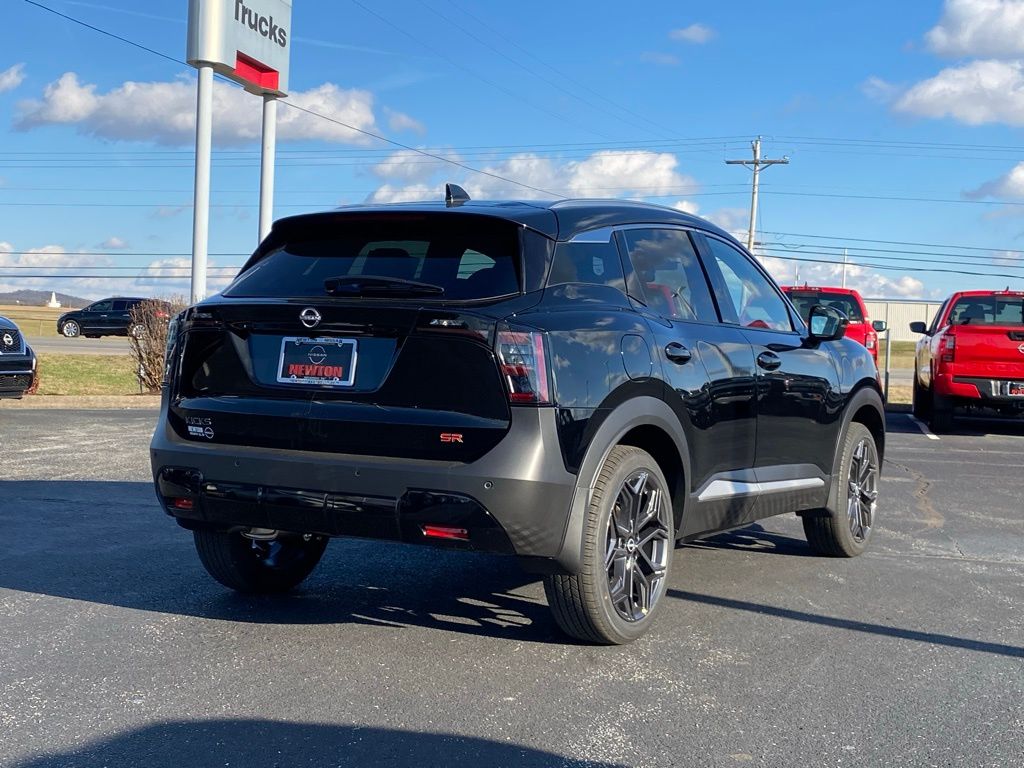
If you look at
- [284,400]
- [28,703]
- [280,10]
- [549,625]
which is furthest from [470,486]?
[280,10]

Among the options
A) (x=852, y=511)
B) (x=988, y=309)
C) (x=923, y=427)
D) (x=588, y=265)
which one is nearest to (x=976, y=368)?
(x=923, y=427)

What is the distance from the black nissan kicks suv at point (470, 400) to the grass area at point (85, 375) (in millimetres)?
16404

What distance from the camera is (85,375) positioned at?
23938 mm

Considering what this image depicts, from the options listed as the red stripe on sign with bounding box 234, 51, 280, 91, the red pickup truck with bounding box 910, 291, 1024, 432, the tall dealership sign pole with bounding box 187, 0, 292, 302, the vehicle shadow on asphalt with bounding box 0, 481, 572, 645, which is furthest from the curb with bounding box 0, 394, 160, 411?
the red pickup truck with bounding box 910, 291, 1024, 432

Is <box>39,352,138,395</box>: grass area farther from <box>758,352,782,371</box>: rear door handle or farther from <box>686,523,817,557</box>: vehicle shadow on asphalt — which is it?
<box>758,352,782,371</box>: rear door handle

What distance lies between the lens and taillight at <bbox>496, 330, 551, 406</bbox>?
13.7ft

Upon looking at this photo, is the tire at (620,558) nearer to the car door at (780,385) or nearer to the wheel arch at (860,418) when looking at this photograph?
the car door at (780,385)

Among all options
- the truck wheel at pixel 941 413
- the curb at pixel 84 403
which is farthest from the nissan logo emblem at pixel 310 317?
the truck wheel at pixel 941 413

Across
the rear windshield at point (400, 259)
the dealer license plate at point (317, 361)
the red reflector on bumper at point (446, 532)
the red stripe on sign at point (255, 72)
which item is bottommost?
the red reflector on bumper at point (446, 532)

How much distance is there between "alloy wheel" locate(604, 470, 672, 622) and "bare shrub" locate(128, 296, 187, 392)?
14.9m

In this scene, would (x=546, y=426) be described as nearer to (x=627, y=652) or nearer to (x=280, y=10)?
(x=627, y=652)

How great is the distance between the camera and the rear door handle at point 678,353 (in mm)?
4930

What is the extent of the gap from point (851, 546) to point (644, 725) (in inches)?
130

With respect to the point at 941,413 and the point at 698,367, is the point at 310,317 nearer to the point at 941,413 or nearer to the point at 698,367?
the point at 698,367
